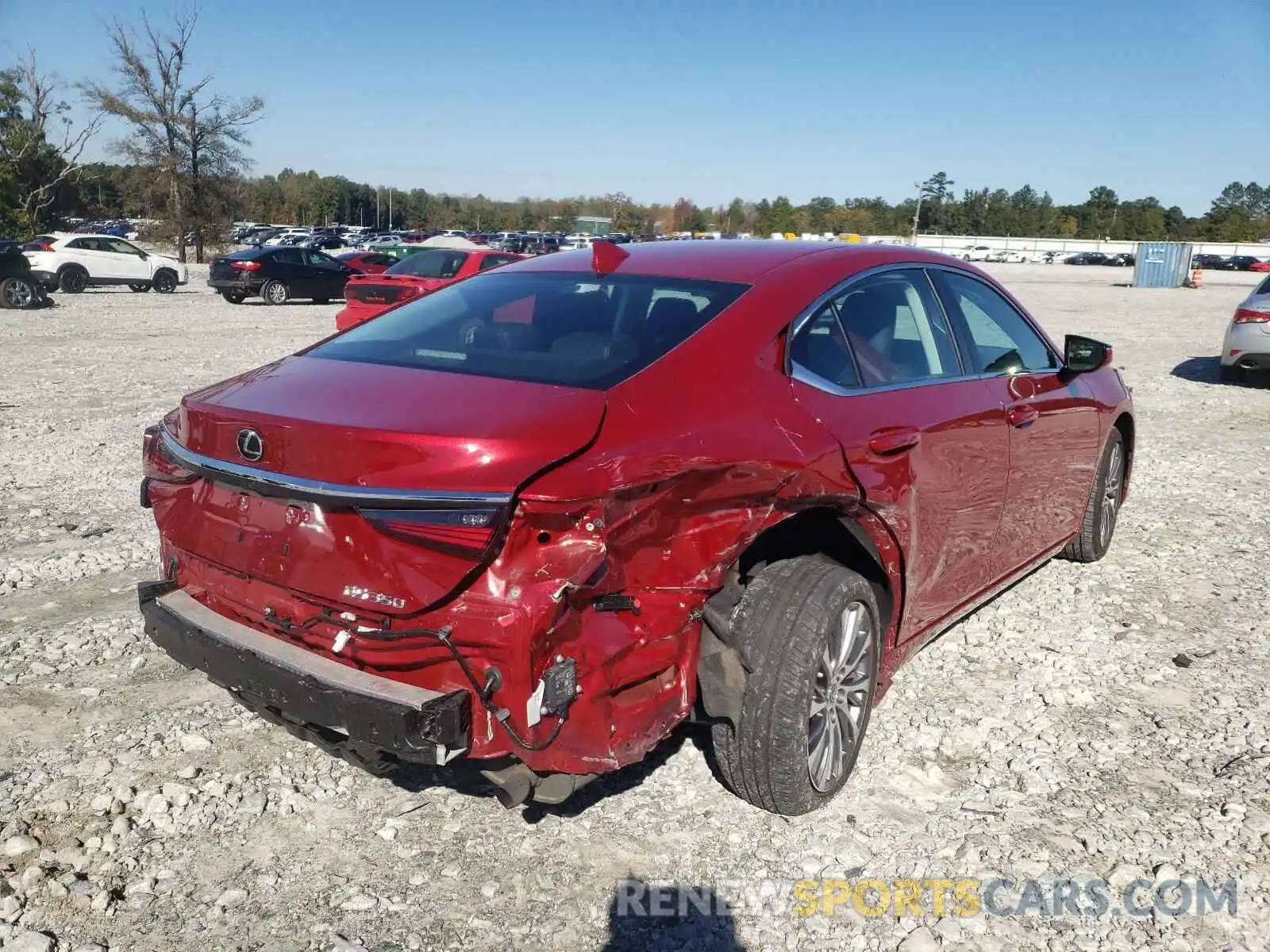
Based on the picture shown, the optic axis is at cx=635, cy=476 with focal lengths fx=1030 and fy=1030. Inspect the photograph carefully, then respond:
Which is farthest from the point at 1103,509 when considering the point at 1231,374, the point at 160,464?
the point at 1231,374

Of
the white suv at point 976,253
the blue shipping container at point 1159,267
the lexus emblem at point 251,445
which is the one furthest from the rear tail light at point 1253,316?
the white suv at point 976,253

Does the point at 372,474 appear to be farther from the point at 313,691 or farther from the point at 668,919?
the point at 668,919

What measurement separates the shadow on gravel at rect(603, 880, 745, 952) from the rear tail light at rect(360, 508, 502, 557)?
3.60 feet

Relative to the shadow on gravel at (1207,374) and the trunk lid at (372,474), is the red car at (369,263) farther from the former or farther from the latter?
the trunk lid at (372,474)

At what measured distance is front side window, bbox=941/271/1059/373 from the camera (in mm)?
4145

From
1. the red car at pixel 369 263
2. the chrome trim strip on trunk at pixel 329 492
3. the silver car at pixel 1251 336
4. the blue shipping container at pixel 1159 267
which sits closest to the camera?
the chrome trim strip on trunk at pixel 329 492

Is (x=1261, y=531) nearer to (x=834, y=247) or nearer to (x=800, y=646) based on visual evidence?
(x=834, y=247)

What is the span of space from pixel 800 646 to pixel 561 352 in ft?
3.63

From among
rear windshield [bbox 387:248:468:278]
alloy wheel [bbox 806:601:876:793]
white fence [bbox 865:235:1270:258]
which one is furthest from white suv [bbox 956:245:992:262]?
alloy wheel [bbox 806:601:876:793]

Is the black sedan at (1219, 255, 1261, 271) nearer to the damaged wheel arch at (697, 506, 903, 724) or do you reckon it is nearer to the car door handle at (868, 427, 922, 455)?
the car door handle at (868, 427, 922, 455)

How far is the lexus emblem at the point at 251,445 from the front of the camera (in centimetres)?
271

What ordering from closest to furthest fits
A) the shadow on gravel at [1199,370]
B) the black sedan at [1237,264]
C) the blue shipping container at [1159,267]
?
the shadow on gravel at [1199,370]
the blue shipping container at [1159,267]
the black sedan at [1237,264]

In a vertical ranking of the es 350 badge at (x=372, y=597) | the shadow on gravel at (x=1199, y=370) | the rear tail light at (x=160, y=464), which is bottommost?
the shadow on gravel at (x=1199, y=370)

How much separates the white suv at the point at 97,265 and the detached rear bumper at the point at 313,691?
23.0m
